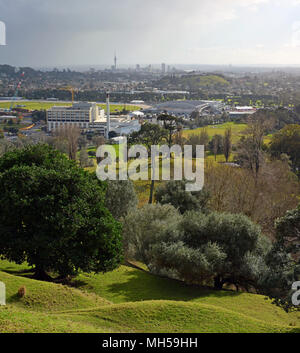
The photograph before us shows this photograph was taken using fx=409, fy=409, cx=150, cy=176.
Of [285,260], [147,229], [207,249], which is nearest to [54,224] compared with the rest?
[147,229]

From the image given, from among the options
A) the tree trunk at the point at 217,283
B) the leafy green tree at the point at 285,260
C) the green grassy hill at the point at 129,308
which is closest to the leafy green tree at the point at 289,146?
the tree trunk at the point at 217,283

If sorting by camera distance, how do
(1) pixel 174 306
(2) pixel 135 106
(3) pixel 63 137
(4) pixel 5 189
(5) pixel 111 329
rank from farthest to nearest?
(2) pixel 135 106
(3) pixel 63 137
(4) pixel 5 189
(1) pixel 174 306
(5) pixel 111 329

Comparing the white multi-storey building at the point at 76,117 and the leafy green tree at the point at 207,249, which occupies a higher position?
the white multi-storey building at the point at 76,117

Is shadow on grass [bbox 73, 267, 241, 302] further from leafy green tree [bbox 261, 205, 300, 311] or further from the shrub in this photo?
leafy green tree [bbox 261, 205, 300, 311]

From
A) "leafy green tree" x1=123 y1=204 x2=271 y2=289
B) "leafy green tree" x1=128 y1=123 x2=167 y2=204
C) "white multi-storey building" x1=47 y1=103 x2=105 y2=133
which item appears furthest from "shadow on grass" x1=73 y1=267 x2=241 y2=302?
"white multi-storey building" x1=47 y1=103 x2=105 y2=133

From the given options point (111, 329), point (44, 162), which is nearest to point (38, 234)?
point (44, 162)

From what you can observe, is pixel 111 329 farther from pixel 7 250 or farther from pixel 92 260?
pixel 7 250

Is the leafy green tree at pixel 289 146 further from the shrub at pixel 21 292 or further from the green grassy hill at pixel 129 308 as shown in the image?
the shrub at pixel 21 292
